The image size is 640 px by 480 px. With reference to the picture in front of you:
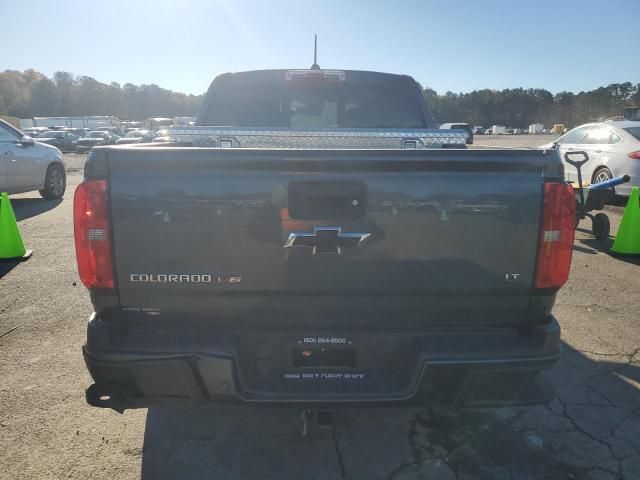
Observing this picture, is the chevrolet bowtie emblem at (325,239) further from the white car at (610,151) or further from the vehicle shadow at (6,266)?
the white car at (610,151)

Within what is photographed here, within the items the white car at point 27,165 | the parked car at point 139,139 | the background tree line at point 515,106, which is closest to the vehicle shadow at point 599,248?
the parked car at point 139,139

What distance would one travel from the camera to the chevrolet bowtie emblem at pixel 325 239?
216 cm

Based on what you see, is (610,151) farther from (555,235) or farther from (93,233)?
(93,233)

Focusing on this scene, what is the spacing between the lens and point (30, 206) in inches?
429

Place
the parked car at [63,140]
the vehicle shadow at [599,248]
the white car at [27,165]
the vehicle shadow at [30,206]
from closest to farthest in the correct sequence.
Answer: the vehicle shadow at [599,248] → the white car at [27,165] → the vehicle shadow at [30,206] → the parked car at [63,140]

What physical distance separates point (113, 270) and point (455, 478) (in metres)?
1.96

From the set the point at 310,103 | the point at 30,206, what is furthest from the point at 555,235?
the point at 30,206

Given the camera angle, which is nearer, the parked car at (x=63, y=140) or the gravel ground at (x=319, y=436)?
the gravel ground at (x=319, y=436)

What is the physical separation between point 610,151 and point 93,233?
10.2 meters

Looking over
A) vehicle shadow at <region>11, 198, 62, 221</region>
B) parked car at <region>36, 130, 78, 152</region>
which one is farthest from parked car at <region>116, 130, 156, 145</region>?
parked car at <region>36, 130, 78, 152</region>

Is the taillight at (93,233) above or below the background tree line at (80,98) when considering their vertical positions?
below

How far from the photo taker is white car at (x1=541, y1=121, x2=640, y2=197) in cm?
920

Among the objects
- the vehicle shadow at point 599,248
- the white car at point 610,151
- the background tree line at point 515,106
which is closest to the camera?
the vehicle shadow at point 599,248

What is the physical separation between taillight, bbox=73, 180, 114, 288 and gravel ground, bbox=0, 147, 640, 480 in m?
1.12
